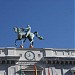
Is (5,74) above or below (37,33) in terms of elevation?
below

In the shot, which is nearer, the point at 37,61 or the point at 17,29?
the point at 37,61

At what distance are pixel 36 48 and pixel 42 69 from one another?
3.26 metres

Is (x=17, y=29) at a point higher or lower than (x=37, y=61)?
higher

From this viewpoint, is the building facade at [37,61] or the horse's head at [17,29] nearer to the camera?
the building facade at [37,61]

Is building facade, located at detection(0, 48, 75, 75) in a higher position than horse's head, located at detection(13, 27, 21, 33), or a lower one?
lower

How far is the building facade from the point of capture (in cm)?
7350

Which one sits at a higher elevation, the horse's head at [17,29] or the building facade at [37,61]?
the horse's head at [17,29]

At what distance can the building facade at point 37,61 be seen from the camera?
2894 inches

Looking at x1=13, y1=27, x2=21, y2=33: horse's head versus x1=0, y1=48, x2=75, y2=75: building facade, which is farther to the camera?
x1=13, y1=27, x2=21, y2=33: horse's head

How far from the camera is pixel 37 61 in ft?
245

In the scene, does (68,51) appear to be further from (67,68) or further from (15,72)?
(15,72)

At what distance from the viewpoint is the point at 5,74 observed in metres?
73.2

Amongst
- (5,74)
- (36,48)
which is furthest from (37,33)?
(5,74)

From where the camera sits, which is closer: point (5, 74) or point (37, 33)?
point (5, 74)
